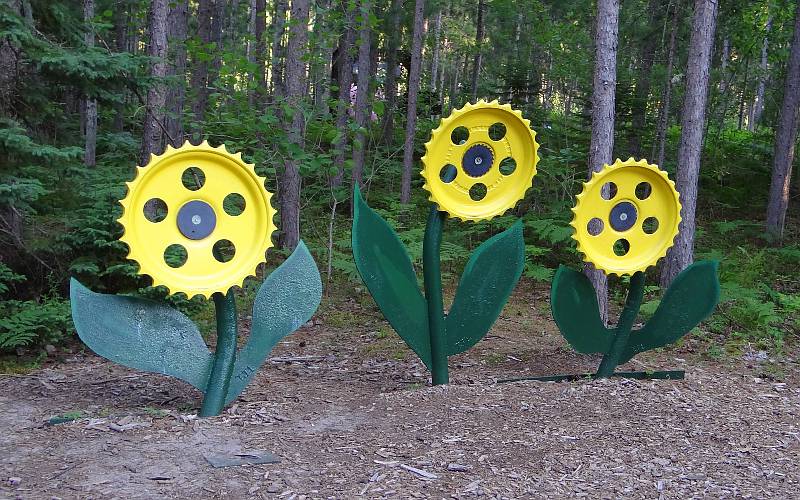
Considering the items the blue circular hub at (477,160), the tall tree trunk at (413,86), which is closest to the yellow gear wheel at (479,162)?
the blue circular hub at (477,160)

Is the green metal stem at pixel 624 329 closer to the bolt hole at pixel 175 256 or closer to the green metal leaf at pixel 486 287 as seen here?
the green metal leaf at pixel 486 287

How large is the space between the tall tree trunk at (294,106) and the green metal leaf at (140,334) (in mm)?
4152

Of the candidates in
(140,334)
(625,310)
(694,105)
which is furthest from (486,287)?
(694,105)

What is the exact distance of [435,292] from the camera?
5.41 meters

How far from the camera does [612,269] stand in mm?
5578

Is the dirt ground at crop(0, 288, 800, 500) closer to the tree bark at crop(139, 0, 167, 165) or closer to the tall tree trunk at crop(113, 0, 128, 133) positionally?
the tree bark at crop(139, 0, 167, 165)

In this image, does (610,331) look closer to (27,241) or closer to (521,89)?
(27,241)

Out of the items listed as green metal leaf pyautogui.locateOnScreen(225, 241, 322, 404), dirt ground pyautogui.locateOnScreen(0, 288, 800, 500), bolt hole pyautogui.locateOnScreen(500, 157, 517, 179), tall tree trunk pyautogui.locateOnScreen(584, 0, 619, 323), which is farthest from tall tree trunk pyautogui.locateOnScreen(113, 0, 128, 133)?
green metal leaf pyautogui.locateOnScreen(225, 241, 322, 404)

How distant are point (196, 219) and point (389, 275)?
149 centimetres

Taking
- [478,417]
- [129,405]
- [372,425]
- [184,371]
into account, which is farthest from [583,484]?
[129,405]

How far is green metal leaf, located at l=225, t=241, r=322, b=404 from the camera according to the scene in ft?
16.4

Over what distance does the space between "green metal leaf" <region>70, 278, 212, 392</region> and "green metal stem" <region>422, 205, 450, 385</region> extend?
5.44ft

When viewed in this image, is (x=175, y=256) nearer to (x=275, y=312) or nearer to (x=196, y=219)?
(x=275, y=312)

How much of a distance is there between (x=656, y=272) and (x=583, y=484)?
6.58m
